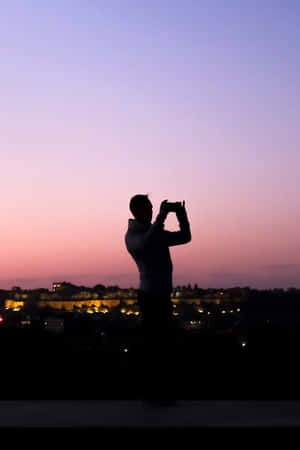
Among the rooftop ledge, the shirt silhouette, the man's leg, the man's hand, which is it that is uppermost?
the man's hand

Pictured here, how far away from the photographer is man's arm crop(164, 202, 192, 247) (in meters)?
6.48

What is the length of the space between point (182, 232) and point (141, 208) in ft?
1.27

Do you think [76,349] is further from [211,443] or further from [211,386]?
[211,443]

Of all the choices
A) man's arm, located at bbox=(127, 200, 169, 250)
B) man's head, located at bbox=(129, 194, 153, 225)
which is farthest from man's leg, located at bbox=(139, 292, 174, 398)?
man's head, located at bbox=(129, 194, 153, 225)

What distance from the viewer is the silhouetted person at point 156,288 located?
6355 mm

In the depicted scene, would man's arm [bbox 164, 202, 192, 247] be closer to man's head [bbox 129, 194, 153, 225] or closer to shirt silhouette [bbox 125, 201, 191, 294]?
shirt silhouette [bbox 125, 201, 191, 294]

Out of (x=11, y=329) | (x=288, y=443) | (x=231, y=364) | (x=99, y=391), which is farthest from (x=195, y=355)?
(x=288, y=443)

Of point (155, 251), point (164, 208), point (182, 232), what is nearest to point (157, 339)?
point (155, 251)

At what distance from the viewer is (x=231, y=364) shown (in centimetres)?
1116

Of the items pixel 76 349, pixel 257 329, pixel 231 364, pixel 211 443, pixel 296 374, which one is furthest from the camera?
pixel 257 329

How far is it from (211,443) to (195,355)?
6.72 m

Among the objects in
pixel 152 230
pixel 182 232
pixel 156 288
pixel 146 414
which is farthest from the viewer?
pixel 182 232

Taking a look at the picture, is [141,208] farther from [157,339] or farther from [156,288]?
[157,339]

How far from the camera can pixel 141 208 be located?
658 centimetres
